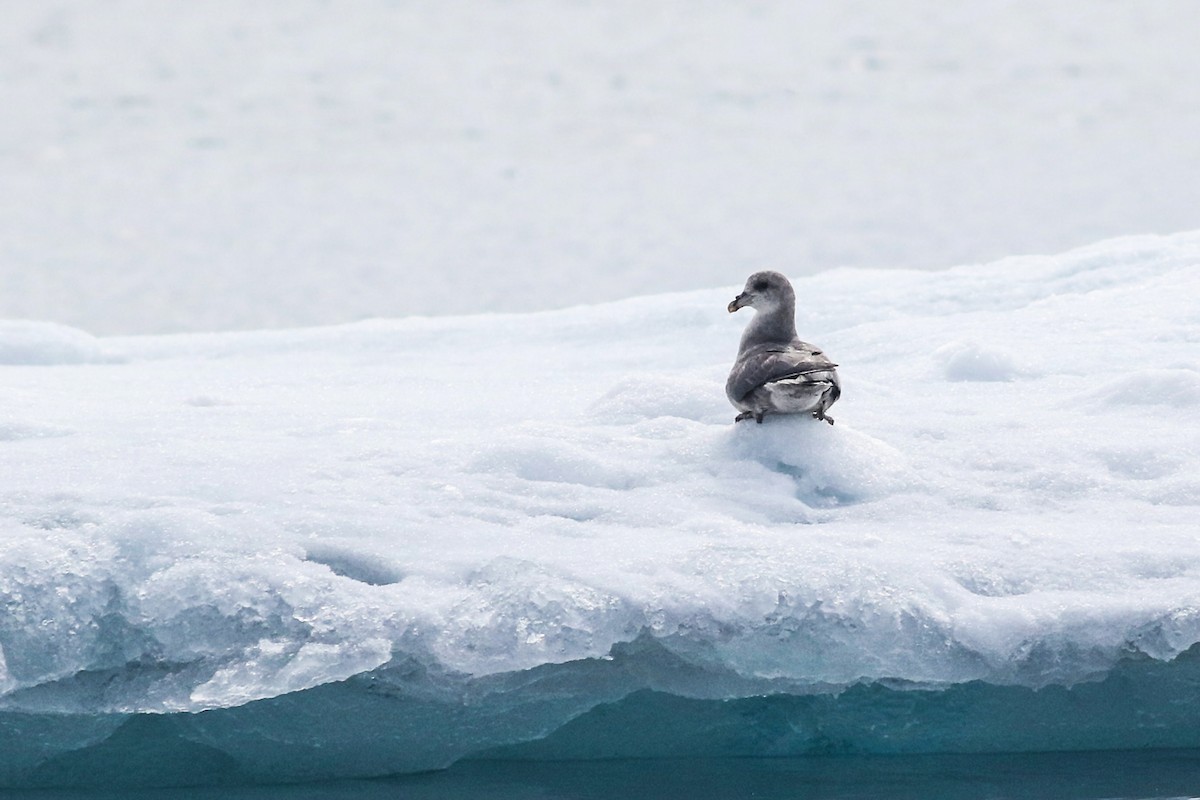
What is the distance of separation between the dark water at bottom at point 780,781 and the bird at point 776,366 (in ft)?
3.51

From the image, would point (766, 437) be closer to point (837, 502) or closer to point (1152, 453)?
point (837, 502)

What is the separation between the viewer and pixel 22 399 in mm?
5625

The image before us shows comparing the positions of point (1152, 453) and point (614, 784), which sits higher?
point (1152, 453)

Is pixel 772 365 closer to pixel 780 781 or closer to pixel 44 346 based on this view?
pixel 780 781

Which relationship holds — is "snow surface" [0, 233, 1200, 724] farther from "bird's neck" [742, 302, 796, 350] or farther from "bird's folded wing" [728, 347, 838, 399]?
"bird's neck" [742, 302, 796, 350]

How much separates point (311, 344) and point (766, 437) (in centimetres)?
487

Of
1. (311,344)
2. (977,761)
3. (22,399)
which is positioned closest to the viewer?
(977,761)

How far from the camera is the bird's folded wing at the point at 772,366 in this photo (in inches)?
165

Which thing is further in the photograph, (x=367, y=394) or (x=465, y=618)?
(x=367, y=394)

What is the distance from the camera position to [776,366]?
13.8 feet

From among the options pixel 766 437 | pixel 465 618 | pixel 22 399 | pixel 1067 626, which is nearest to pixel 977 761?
pixel 1067 626

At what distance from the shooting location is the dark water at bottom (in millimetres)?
3527

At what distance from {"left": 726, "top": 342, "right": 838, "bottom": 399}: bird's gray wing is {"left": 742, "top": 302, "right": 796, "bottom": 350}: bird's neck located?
0.23ft

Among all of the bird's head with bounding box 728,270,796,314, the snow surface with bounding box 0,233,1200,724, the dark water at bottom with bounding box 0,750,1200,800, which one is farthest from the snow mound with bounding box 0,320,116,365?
the bird's head with bounding box 728,270,796,314
